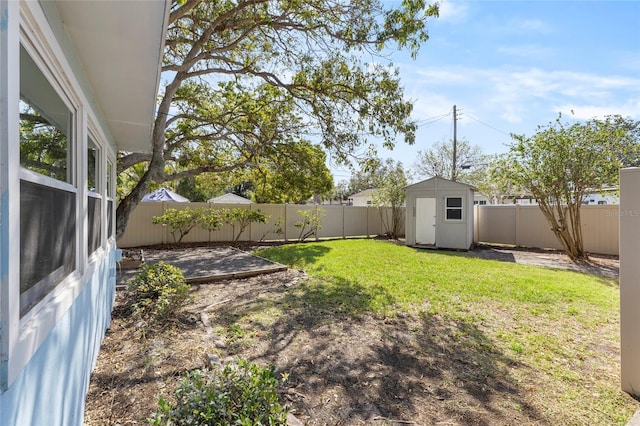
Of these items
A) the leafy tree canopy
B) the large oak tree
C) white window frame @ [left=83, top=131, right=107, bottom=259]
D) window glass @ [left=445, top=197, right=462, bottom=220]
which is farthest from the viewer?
window glass @ [left=445, top=197, right=462, bottom=220]

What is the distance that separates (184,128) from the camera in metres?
8.85

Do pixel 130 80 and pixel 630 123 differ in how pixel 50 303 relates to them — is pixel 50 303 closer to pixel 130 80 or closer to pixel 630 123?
pixel 130 80

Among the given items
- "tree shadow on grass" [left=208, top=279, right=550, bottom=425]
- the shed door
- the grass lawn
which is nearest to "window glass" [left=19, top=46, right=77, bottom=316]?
"tree shadow on grass" [left=208, top=279, right=550, bottom=425]

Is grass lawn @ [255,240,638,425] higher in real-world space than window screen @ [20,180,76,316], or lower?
lower

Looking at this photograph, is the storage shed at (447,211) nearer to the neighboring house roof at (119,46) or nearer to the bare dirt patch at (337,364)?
the bare dirt patch at (337,364)

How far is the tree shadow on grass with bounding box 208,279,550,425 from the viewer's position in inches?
100

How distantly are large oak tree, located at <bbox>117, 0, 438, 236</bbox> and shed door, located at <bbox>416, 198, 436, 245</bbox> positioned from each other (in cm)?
677

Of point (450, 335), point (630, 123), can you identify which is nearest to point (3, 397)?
point (450, 335)

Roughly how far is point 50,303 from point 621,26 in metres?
9.29

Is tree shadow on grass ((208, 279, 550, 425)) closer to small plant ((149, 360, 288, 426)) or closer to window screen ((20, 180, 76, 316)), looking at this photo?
small plant ((149, 360, 288, 426))

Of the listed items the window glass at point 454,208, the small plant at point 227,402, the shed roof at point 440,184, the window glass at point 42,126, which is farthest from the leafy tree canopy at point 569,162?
the window glass at point 42,126

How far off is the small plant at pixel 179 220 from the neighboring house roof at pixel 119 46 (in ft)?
28.1

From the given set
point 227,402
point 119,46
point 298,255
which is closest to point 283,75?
point 298,255

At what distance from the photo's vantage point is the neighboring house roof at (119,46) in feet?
5.47
